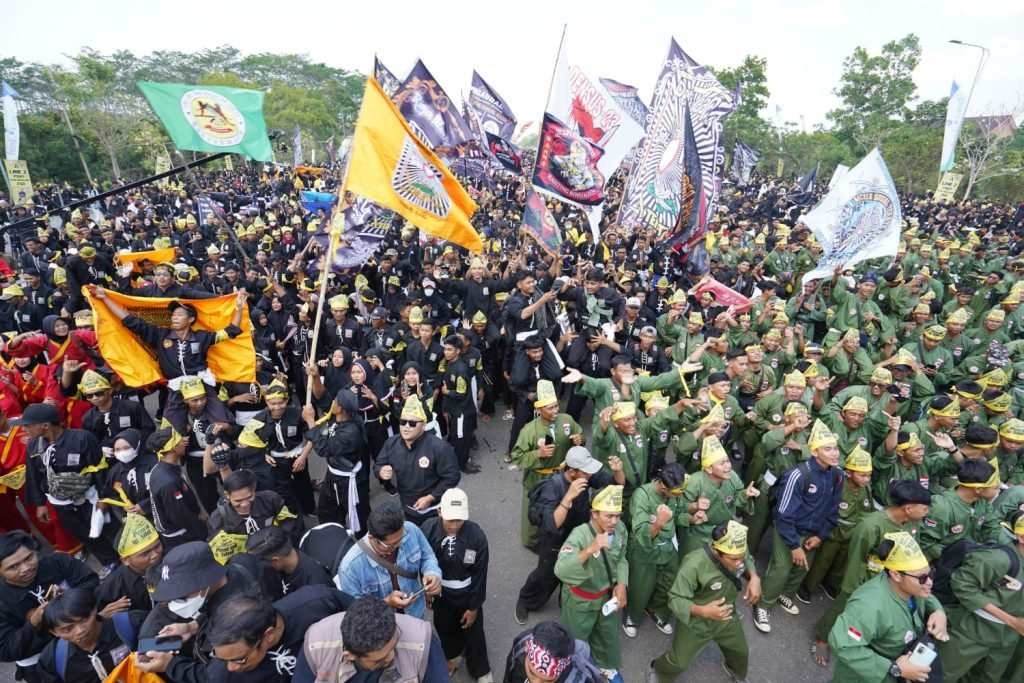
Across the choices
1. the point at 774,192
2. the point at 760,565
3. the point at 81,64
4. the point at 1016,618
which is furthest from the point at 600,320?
the point at 81,64

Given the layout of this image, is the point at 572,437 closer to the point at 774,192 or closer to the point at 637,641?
the point at 637,641

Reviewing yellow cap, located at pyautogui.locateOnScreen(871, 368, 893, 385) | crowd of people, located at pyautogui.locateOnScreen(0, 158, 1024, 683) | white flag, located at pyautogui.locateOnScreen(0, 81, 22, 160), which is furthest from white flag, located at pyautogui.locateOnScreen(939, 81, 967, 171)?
white flag, located at pyautogui.locateOnScreen(0, 81, 22, 160)

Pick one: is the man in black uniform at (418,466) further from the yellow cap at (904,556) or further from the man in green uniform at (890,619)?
the yellow cap at (904,556)

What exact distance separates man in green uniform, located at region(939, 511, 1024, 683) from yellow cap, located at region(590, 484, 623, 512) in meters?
2.64

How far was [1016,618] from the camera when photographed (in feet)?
12.2

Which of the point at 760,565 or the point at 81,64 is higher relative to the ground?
the point at 81,64

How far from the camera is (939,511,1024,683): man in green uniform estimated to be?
3717 millimetres

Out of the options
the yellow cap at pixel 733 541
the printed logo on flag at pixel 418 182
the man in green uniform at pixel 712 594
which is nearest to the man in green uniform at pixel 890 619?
the man in green uniform at pixel 712 594

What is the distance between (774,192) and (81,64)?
42.3 m

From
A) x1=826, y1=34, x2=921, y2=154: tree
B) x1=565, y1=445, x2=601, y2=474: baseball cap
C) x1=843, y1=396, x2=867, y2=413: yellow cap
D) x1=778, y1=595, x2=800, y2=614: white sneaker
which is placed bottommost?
x1=778, y1=595, x2=800, y2=614: white sneaker

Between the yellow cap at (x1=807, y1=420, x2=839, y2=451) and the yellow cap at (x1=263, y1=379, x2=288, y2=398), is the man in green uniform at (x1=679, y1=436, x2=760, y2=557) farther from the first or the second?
the yellow cap at (x1=263, y1=379, x2=288, y2=398)

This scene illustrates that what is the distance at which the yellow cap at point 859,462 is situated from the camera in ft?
15.3

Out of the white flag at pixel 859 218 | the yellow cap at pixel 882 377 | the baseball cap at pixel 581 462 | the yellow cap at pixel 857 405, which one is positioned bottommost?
the baseball cap at pixel 581 462

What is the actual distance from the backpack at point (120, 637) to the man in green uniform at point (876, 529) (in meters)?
5.18
